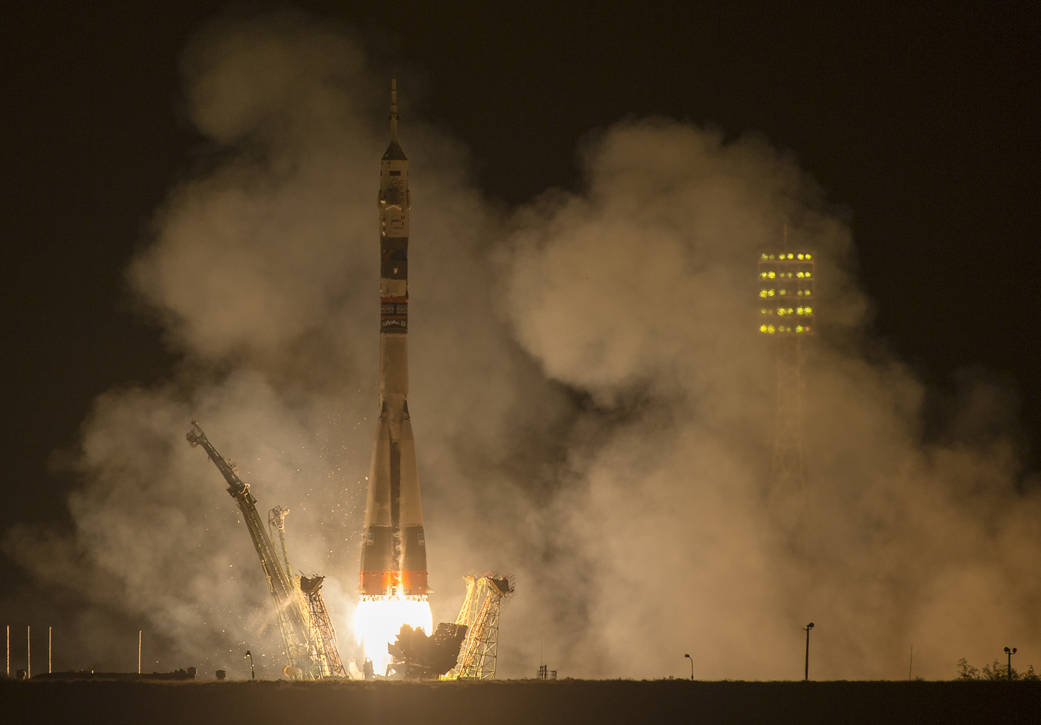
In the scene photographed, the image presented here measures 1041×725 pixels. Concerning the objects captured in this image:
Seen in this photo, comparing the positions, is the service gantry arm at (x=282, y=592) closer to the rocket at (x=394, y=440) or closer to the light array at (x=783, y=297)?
the rocket at (x=394, y=440)

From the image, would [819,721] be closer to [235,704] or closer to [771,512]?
[235,704]

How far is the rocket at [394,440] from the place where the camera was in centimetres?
8238

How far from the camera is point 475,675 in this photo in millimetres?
81500

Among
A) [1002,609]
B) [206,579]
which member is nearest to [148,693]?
[206,579]

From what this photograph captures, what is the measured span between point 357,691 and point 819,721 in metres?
17.9

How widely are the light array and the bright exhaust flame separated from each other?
3014cm

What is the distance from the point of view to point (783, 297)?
10344 cm

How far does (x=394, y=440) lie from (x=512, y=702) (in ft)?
51.0

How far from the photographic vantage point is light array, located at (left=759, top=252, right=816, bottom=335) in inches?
4053

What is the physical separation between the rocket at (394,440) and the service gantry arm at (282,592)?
3.50m

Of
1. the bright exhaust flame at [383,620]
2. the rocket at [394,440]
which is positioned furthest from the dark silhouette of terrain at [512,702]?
the rocket at [394,440]

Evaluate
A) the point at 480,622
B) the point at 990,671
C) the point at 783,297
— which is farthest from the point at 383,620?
the point at 783,297

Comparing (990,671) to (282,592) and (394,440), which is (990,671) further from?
A: (282,592)

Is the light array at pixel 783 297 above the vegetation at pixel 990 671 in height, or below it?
above
